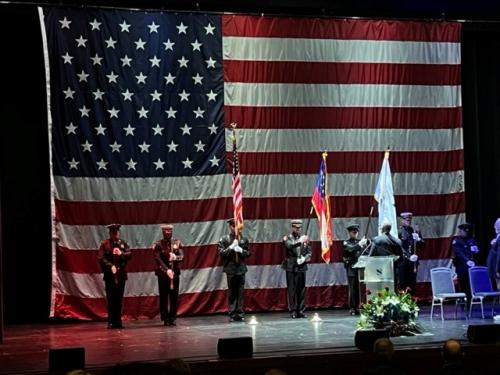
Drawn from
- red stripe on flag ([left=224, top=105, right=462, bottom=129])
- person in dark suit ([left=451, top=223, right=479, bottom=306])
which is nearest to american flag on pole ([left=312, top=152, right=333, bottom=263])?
red stripe on flag ([left=224, top=105, right=462, bottom=129])

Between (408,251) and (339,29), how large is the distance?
403 cm

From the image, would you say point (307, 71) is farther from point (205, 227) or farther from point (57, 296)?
point (57, 296)

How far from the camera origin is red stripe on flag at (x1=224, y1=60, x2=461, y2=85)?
14656 millimetres

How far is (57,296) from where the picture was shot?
44.5ft

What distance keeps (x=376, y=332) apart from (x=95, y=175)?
23.2 feet

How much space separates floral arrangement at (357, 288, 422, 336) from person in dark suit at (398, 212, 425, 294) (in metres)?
3.47

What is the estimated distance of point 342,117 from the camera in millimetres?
15125

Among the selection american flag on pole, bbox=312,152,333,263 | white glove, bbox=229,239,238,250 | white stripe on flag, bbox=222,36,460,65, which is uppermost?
white stripe on flag, bbox=222,36,460,65

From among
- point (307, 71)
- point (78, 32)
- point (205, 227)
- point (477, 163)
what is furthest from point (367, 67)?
point (78, 32)

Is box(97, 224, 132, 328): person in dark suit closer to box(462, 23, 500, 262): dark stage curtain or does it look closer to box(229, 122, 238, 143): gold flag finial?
box(229, 122, 238, 143): gold flag finial

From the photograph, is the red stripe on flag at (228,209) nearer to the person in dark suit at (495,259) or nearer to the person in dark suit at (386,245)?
the person in dark suit at (495,259)

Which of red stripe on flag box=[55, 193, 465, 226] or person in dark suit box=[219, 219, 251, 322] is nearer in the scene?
person in dark suit box=[219, 219, 251, 322]

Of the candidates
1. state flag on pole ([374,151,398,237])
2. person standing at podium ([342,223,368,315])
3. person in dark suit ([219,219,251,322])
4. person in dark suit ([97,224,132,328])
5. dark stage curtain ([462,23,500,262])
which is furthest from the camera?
dark stage curtain ([462,23,500,262])

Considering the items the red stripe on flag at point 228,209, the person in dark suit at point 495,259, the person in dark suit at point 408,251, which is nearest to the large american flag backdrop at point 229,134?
the red stripe on flag at point 228,209
